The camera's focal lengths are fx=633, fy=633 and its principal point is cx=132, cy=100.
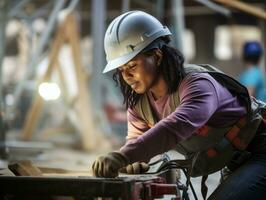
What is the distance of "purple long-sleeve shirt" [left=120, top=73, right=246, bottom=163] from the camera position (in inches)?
132

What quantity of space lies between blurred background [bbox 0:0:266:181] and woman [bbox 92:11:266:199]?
392cm

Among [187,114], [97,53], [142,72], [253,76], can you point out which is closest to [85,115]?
[97,53]

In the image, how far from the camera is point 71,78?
1289cm

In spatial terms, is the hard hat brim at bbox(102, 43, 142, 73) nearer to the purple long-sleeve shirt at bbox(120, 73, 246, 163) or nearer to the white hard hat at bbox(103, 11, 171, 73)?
the white hard hat at bbox(103, 11, 171, 73)

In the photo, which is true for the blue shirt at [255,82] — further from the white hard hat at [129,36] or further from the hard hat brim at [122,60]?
the hard hat brim at [122,60]

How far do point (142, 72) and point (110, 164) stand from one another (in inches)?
28.8

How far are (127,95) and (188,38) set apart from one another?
16.7 meters

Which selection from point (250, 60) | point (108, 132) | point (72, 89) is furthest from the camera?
point (72, 89)

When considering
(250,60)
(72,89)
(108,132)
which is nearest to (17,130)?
(72,89)

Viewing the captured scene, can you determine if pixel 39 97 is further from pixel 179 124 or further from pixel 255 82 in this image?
pixel 179 124

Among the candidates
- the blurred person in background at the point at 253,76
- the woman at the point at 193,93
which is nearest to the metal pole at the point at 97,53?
the blurred person in background at the point at 253,76

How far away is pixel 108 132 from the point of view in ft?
37.9

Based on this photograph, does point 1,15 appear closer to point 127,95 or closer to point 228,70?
point 127,95

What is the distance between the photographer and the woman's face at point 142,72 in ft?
12.3
